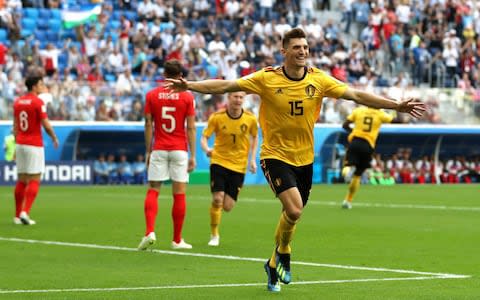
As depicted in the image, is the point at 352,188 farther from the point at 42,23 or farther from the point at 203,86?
the point at 42,23

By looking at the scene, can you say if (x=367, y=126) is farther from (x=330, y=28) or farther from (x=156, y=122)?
(x=330, y=28)

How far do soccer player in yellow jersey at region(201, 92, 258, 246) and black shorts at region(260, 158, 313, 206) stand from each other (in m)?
4.86

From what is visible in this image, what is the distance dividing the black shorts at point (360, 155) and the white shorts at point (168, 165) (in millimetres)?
10605

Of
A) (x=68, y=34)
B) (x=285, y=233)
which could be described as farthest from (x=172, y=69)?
(x=68, y=34)

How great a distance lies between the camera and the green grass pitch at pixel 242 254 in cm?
1141

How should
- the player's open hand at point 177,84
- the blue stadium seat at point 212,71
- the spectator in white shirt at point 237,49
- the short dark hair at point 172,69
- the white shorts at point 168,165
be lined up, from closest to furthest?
the player's open hand at point 177,84 → the short dark hair at point 172,69 → the white shorts at point 168,165 → the blue stadium seat at point 212,71 → the spectator in white shirt at point 237,49

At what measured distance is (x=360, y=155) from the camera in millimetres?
25875

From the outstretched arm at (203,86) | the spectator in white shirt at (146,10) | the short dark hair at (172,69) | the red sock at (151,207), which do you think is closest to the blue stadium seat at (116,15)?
the spectator in white shirt at (146,10)

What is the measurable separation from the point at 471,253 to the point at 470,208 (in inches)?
399

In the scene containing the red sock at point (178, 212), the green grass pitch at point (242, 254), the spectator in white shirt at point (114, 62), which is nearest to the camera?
the green grass pitch at point (242, 254)

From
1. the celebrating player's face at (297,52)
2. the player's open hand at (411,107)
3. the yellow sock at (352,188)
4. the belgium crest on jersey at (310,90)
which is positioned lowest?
the yellow sock at (352,188)

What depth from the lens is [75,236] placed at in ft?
58.3

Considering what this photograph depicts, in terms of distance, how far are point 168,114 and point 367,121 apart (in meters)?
11.0

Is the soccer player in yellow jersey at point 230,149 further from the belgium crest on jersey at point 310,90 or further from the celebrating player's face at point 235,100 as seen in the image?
the belgium crest on jersey at point 310,90
